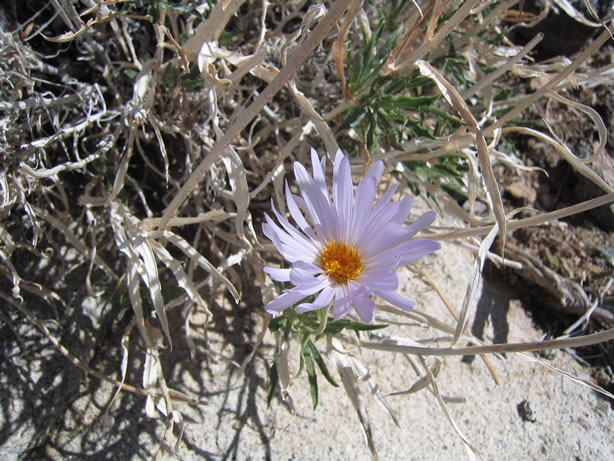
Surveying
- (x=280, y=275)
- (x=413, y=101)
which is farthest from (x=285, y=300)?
(x=413, y=101)

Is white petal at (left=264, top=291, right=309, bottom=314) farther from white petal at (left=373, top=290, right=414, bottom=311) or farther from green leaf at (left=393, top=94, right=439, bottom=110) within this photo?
green leaf at (left=393, top=94, right=439, bottom=110)

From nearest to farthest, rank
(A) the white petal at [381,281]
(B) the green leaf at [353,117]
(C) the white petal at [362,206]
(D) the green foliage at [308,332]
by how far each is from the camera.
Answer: (A) the white petal at [381,281] → (C) the white petal at [362,206] → (D) the green foliage at [308,332] → (B) the green leaf at [353,117]

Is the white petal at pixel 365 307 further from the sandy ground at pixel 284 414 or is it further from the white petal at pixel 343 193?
the sandy ground at pixel 284 414

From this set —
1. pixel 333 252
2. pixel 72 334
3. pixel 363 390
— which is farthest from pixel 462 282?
pixel 72 334

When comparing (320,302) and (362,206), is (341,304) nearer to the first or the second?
(320,302)

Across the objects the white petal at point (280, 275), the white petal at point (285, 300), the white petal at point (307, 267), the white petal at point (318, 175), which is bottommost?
the white petal at point (285, 300)

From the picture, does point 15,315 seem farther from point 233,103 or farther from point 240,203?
point 233,103

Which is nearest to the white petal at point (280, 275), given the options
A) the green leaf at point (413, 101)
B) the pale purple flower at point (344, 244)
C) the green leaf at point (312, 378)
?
the pale purple flower at point (344, 244)

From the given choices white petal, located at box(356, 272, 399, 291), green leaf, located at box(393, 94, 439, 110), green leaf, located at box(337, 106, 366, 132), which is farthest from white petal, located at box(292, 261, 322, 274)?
green leaf, located at box(393, 94, 439, 110)
